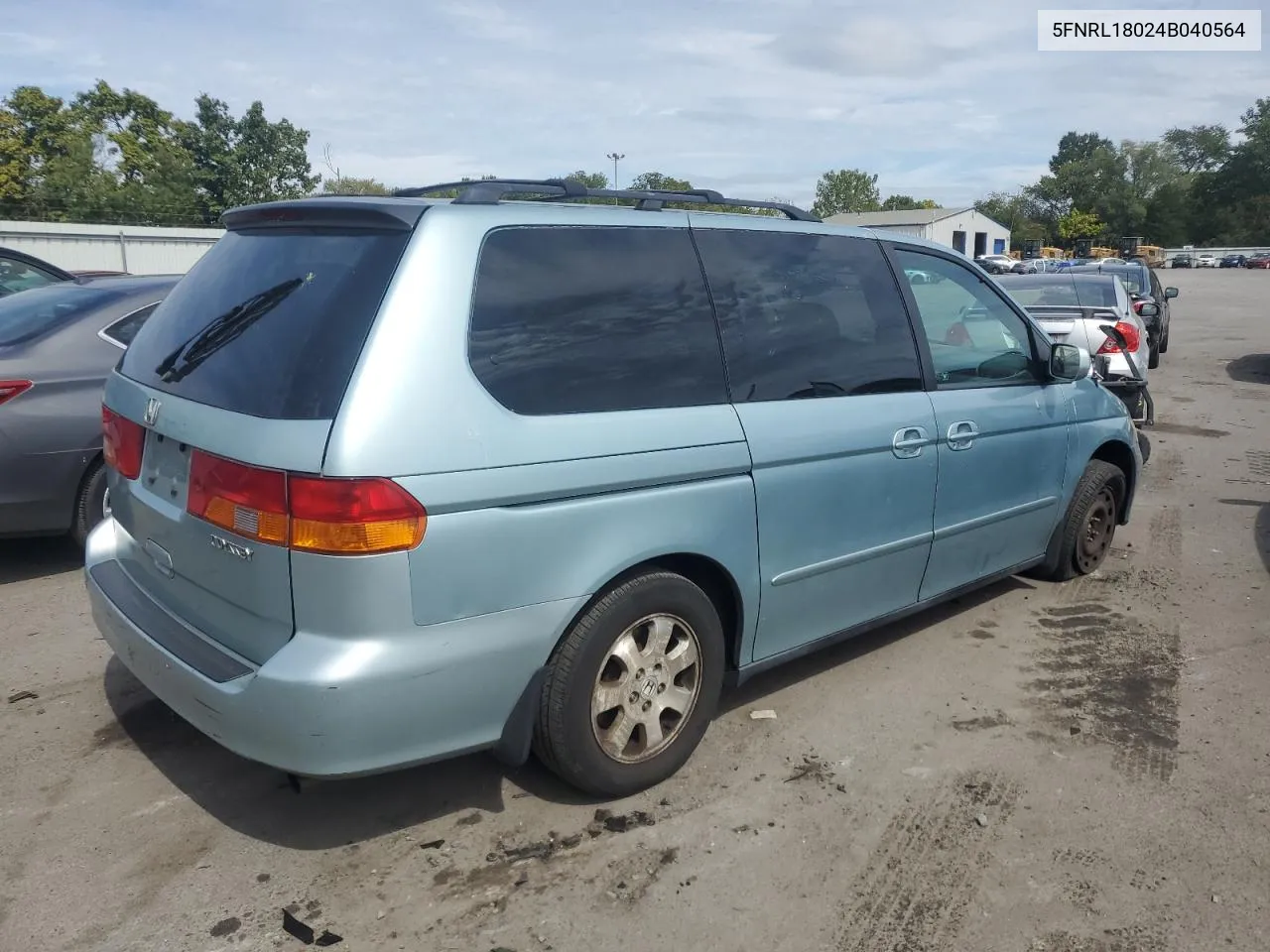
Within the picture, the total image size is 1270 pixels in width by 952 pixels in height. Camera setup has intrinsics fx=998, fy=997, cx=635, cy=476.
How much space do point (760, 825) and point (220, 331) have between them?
2.31m

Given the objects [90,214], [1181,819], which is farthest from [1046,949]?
[90,214]

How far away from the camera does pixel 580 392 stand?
2.99 m

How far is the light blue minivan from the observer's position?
8.55 feet

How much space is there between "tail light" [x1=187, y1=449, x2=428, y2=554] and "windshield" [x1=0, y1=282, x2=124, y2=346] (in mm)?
3646

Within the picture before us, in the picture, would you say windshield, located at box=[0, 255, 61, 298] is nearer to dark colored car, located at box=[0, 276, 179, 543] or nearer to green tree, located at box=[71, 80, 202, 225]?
dark colored car, located at box=[0, 276, 179, 543]

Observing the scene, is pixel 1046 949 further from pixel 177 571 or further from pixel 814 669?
pixel 177 571

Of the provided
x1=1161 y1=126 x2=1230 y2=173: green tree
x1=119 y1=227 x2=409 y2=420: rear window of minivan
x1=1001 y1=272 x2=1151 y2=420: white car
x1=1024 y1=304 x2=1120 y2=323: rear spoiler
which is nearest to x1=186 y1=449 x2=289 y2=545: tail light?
x1=119 y1=227 x2=409 y2=420: rear window of minivan

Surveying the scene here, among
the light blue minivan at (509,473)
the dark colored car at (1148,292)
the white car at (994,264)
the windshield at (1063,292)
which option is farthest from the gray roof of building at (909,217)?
the light blue minivan at (509,473)

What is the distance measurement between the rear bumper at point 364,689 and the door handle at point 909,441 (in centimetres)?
162

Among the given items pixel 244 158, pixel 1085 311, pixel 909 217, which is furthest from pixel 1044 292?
pixel 909 217

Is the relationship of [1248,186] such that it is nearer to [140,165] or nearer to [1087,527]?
[140,165]

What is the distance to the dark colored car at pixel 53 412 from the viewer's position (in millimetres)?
5141

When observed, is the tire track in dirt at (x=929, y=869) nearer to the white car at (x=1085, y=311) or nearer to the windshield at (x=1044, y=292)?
the white car at (x=1085, y=311)

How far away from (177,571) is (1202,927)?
312cm
